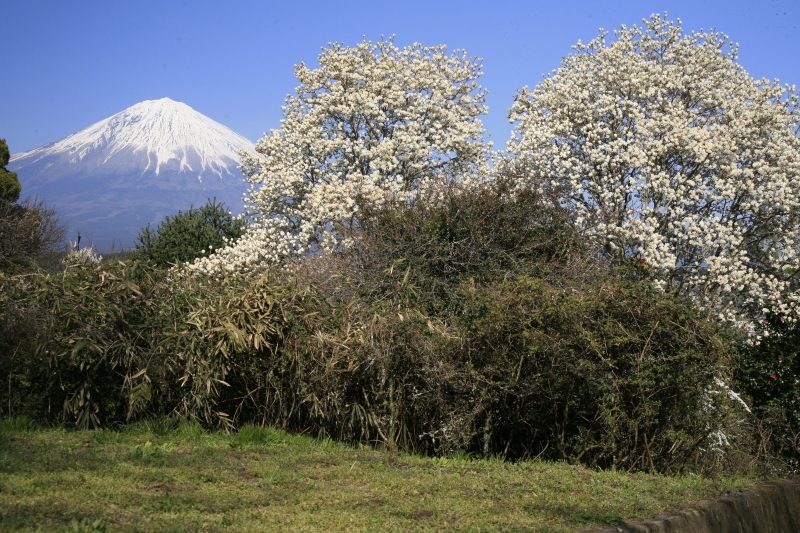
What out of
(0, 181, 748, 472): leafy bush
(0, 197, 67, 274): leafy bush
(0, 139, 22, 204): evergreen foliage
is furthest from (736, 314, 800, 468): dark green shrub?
(0, 139, 22, 204): evergreen foliage

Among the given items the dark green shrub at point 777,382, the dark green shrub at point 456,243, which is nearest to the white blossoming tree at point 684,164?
the dark green shrub at point 456,243

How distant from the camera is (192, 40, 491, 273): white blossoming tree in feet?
61.6

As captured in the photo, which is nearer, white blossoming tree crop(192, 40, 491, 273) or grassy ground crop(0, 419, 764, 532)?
grassy ground crop(0, 419, 764, 532)

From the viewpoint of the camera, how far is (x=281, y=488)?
200 inches

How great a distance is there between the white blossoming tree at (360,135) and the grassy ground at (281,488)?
11.9 metres

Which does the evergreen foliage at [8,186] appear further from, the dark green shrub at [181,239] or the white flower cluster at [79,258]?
the white flower cluster at [79,258]

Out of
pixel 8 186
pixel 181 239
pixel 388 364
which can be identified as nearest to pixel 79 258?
pixel 388 364

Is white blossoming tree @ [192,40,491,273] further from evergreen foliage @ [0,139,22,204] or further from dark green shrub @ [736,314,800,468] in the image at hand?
evergreen foliage @ [0,139,22,204]

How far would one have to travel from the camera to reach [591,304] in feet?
21.8

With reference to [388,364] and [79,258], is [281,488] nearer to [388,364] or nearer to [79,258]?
[388,364]

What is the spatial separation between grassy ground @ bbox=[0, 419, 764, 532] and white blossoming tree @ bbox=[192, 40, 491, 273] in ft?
39.2

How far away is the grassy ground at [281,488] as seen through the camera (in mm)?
4250

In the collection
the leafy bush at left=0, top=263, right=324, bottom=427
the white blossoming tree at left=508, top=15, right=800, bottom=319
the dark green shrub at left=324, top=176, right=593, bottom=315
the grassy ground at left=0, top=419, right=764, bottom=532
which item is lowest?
the grassy ground at left=0, top=419, right=764, bottom=532

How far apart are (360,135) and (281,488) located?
54.0 feet
